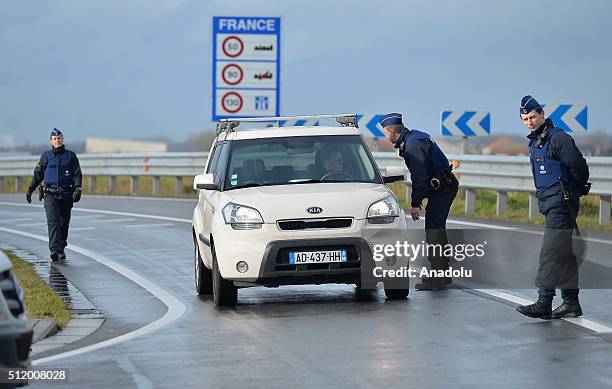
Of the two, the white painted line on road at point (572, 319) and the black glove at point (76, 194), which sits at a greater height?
the black glove at point (76, 194)

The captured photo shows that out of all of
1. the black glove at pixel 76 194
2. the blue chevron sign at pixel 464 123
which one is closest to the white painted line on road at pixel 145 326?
the black glove at pixel 76 194

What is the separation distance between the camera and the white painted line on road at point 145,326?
1072 centimetres

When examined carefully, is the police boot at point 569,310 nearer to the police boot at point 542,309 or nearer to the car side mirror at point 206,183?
the police boot at point 542,309

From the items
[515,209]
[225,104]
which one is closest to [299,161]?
[515,209]

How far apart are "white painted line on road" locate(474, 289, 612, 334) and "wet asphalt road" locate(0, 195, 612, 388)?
13cm

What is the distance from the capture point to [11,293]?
748 cm

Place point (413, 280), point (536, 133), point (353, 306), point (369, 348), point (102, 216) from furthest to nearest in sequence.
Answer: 1. point (102, 216)
2. point (413, 280)
3. point (353, 306)
4. point (536, 133)
5. point (369, 348)

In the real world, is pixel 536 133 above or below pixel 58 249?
above

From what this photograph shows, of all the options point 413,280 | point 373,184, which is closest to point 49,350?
point 373,184

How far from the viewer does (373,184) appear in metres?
14.2

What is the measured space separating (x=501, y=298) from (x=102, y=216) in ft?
55.6

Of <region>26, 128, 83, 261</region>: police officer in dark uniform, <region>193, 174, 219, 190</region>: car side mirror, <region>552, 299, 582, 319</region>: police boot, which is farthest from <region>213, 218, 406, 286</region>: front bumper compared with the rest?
<region>26, 128, 83, 261</region>: police officer in dark uniform

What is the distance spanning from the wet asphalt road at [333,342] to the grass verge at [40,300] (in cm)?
40

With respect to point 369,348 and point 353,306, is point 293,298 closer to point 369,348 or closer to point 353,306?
point 353,306
